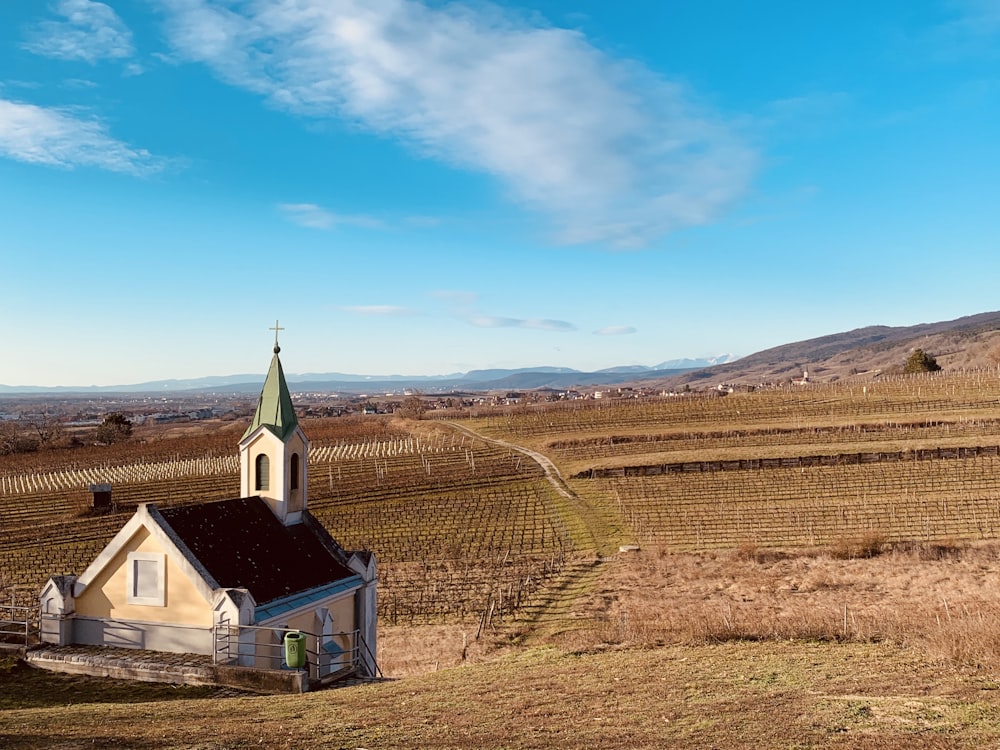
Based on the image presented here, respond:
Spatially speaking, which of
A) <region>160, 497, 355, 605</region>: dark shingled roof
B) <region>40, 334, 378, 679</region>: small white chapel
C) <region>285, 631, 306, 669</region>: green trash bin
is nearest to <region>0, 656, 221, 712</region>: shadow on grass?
<region>40, 334, 378, 679</region>: small white chapel

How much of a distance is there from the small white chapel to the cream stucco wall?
25mm

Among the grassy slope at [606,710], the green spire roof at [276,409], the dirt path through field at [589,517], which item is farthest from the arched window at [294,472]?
the dirt path through field at [589,517]

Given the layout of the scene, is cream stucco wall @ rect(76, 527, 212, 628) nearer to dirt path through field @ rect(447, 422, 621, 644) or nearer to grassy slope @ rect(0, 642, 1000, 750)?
grassy slope @ rect(0, 642, 1000, 750)

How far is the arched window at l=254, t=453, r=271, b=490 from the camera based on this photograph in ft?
77.4

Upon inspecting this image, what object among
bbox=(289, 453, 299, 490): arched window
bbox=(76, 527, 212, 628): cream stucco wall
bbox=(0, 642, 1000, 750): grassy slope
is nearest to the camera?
bbox=(0, 642, 1000, 750): grassy slope

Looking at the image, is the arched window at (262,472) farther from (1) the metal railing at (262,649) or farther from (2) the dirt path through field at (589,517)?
(2) the dirt path through field at (589,517)

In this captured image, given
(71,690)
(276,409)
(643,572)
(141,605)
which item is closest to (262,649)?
(141,605)

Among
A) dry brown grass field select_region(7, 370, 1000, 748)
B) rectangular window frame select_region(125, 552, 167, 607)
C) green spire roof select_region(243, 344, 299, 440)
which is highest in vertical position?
green spire roof select_region(243, 344, 299, 440)

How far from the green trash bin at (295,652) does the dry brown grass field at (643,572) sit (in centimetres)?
200

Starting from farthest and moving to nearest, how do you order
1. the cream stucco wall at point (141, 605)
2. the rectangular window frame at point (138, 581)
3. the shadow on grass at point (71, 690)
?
1. the rectangular window frame at point (138, 581)
2. the cream stucco wall at point (141, 605)
3. the shadow on grass at point (71, 690)

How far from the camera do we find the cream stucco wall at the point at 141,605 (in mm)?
18531

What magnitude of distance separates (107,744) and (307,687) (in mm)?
6311

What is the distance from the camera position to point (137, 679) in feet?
55.8

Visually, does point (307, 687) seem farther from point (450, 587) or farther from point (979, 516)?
point (979, 516)
